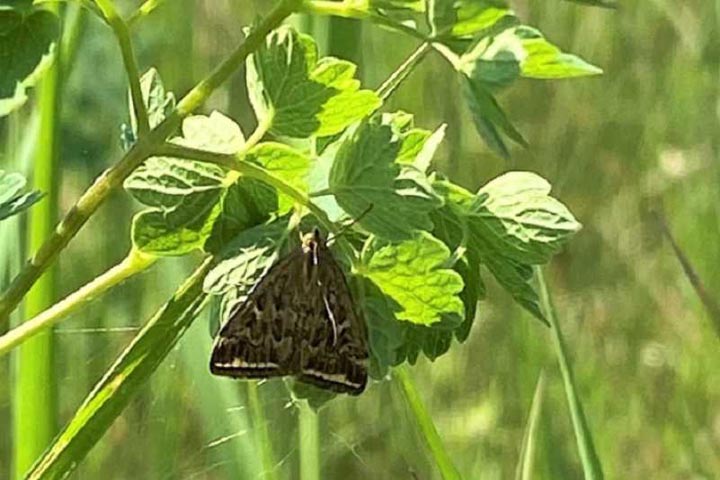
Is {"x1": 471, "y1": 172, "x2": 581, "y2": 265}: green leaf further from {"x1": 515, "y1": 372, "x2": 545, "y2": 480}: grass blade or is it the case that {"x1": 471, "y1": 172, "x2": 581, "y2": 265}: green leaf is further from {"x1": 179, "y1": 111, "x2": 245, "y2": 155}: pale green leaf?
{"x1": 515, "y1": 372, "x2": 545, "y2": 480}: grass blade

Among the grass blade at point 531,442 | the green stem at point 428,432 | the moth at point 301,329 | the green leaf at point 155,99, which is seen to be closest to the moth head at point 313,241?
the moth at point 301,329

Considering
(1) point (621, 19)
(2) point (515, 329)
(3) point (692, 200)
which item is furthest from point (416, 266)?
(1) point (621, 19)

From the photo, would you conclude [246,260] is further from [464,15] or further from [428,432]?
[428,432]

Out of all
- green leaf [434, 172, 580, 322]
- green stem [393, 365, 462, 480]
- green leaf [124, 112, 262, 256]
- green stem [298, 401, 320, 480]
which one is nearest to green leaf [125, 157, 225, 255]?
green leaf [124, 112, 262, 256]

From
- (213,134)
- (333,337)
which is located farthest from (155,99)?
(333,337)

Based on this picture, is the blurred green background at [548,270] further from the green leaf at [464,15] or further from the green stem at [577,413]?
the green leaf at [464,15]

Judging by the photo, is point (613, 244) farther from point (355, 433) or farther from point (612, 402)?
point (355, 433)
